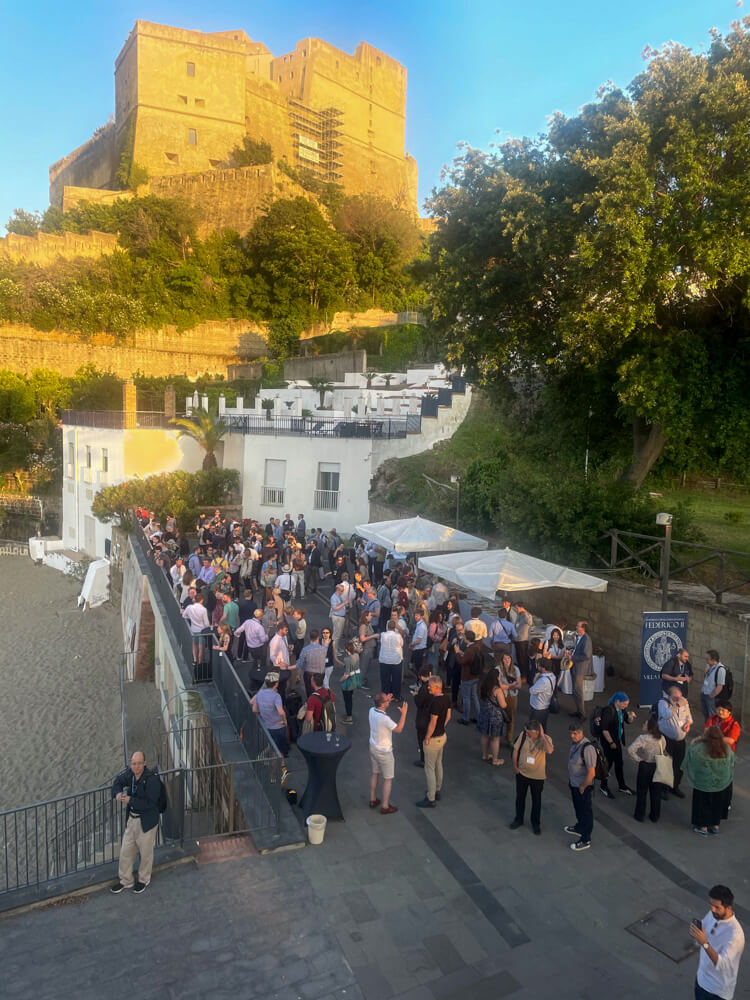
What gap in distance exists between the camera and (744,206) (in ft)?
34.9

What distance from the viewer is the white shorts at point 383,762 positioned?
7.25 m

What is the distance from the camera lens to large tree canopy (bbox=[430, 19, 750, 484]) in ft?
36.2

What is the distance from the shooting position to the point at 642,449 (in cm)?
1481

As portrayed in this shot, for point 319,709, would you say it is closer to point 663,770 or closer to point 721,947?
point 663,770

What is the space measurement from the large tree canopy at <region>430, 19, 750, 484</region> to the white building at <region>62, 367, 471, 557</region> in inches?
320

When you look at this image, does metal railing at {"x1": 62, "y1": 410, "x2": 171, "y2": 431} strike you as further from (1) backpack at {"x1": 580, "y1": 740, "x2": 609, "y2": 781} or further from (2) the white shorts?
(1) backpack at {"x1": 580, "y1": 740, "x2": 609, "y2": 781}

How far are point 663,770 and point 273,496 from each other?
19569mm

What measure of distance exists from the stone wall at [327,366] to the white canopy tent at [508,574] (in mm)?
25210

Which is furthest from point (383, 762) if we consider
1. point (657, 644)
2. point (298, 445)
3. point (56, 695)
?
point (298, 445)

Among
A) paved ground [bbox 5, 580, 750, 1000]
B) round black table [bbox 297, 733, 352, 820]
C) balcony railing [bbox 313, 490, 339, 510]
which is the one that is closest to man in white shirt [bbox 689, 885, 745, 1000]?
paved ground [bbox 5, 580, 750, 1000]

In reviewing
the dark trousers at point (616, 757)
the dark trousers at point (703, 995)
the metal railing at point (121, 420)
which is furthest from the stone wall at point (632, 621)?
the metal railing at point (121, 420)

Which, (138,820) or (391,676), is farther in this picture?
(391,676)

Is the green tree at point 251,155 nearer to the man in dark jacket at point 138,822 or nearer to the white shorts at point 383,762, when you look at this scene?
the white shorts at point 383,762

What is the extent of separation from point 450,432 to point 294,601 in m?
10.3
